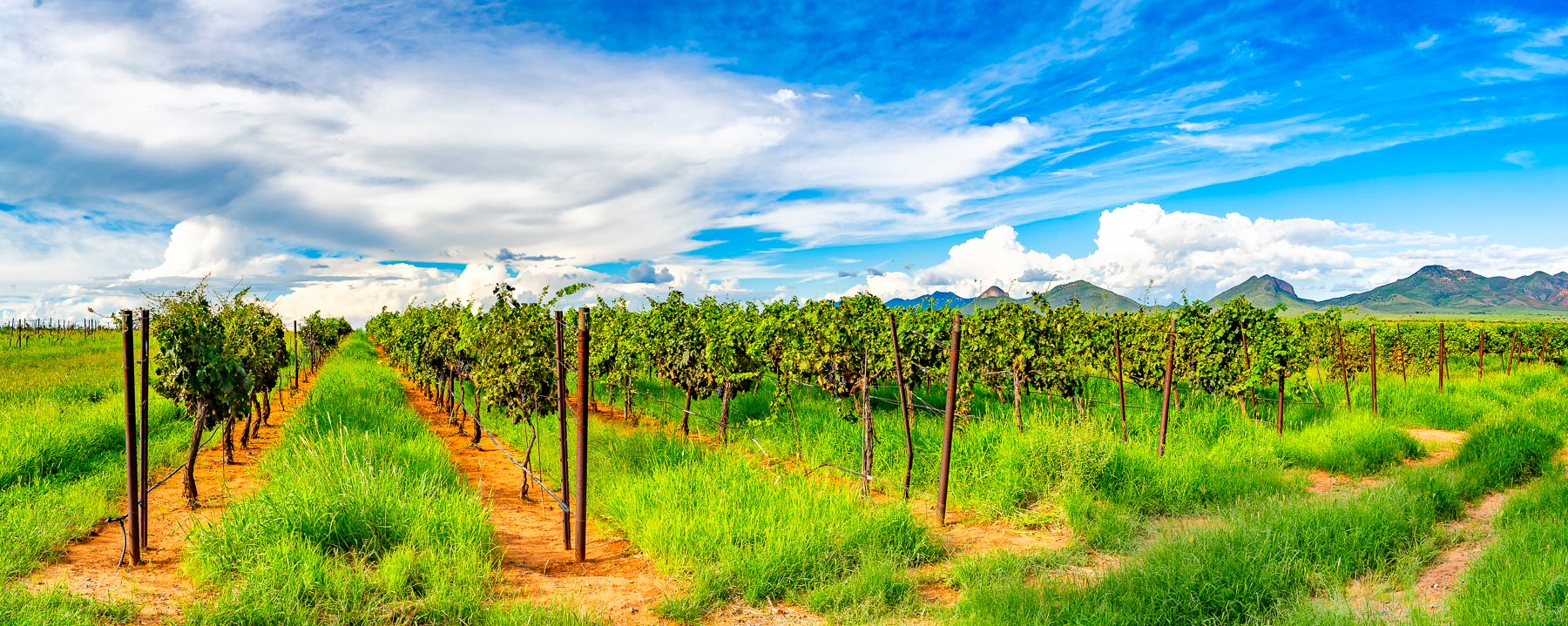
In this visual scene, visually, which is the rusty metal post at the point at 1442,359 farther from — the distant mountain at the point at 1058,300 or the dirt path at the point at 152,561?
the dirt path at the point at 152,561

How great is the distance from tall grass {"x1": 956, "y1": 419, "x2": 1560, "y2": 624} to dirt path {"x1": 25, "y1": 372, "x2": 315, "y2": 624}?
5.72 m

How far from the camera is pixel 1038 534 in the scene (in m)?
7.01

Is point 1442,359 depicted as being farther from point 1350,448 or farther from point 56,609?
point 56,609

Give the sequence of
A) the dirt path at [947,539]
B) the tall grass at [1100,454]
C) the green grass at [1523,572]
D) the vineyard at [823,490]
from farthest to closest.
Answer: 1. the tall grass at [1100,454]
2. the dirt path at [947,539]
3. the vineyard at [823,490]
4. the green grass at [1523,572]

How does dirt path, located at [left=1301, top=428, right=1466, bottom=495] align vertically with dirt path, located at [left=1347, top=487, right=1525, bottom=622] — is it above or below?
below

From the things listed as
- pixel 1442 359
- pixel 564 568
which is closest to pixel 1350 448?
pixel 1442 359

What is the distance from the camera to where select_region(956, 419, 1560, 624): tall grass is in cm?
472

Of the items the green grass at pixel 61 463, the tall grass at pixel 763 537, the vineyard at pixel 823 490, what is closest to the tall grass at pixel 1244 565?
the vineyard at pixel 823 490

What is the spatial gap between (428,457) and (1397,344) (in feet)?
97.9

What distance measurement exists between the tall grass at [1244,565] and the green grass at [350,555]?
313cm

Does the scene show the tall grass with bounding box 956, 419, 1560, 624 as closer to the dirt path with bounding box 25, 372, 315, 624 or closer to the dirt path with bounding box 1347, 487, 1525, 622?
the dirt path with bounding box 1347, 487, 1525, 622

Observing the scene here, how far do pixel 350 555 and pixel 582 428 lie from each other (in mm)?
1926

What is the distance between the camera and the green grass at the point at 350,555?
4766 mm

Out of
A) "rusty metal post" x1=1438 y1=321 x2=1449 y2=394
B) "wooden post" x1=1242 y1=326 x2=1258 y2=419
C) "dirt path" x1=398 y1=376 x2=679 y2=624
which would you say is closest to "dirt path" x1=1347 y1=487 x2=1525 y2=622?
"wooden post" x1=1242 y1=326 x2=1258 y2=419
